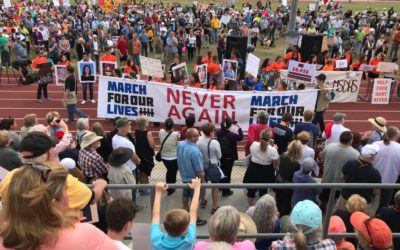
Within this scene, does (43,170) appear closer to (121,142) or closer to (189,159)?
(189,159)

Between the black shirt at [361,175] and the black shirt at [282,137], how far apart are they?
187 centimetres

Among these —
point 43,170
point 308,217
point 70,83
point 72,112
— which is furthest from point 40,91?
point 43,170

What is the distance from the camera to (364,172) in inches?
251

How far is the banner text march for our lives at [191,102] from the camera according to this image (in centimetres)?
1138

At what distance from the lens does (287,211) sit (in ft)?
22.6

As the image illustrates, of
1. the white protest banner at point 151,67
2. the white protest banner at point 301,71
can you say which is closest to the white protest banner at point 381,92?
the white protest banner at point 301,71

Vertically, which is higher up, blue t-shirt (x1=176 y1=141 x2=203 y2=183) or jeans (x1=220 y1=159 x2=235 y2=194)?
blue t-shirt (x1=176 y1=141 x2=203 y2=183)

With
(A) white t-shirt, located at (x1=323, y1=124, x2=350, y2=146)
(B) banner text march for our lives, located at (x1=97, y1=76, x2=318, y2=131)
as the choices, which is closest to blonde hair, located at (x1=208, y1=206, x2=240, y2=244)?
(A) white t-shirt, located at (x1=323, y1=124, x2=350, y2=146)

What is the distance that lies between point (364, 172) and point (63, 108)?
35.7 feet

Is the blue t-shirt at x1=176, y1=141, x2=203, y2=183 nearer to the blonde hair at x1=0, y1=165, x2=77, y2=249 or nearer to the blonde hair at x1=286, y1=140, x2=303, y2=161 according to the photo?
the blonde hair at x1=286, y1=140, x2=303, y2=161

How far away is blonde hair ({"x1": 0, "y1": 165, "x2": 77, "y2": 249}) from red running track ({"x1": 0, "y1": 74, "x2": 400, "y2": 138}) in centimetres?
1086

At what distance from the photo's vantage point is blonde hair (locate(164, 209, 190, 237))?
12.0 feet

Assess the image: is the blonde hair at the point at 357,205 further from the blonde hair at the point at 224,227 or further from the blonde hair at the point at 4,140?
the blonde hair at the point at 4,140

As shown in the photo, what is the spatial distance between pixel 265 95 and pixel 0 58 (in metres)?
12.7
